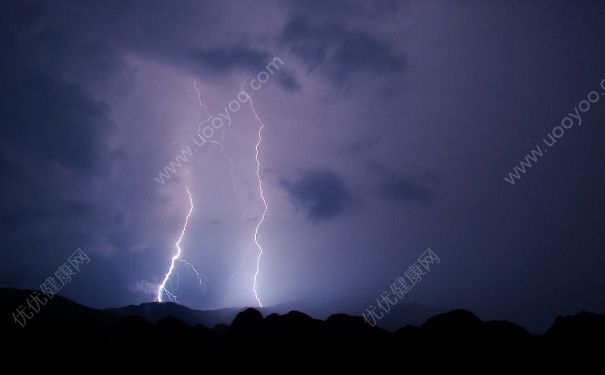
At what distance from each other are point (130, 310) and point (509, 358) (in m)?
82.7

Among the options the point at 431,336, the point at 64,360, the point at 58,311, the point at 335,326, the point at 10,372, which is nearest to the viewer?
the point at 10,372

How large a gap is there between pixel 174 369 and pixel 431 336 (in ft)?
44.1

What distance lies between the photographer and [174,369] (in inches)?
672

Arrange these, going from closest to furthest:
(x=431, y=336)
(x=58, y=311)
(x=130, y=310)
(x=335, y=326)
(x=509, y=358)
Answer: (x=509, y=358) → (x=431, y=336) → (x=335, y=326) → (x=58, y=311) → (x=130, y=310)

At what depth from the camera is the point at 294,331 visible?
19.0m

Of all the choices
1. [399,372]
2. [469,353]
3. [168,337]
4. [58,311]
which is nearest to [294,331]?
[399,372]

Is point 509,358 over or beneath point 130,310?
beneath

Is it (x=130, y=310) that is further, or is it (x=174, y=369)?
(x=130, y=310)

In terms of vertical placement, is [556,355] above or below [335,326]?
below

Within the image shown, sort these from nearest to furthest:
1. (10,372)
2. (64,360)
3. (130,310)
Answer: (10,372), (64,360), (130,310)

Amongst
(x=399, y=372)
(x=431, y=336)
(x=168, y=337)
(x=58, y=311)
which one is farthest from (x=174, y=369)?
(x=58, y=311)

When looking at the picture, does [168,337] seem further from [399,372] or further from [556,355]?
[556,355]

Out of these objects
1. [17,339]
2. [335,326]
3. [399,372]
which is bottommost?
[399,372]

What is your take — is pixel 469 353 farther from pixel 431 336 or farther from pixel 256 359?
pixel 256 359
